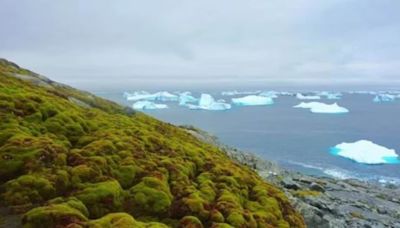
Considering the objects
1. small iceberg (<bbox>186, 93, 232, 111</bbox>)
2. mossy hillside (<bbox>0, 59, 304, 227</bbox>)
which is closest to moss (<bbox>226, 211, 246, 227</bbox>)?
mossy hillside (<bbox>0, 59, 304, 227</bbox>)

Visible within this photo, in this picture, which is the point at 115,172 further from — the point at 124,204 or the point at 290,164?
the point at 290,164

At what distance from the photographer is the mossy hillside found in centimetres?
1047

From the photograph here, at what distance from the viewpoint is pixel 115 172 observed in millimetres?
12516

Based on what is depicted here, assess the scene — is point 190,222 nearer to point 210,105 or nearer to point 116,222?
point 116,222

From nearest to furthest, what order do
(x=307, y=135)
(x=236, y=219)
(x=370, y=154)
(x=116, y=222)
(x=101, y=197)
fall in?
(x=116, y=222), (x=101, y=197), (x=236, y=219), (x=370, y=154), (x=307, y=135)

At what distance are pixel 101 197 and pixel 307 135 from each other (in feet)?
352

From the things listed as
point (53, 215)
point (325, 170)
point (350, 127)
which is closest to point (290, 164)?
point (325, 170)

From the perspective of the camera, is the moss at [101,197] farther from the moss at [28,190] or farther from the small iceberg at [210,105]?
the small iceberg at [210,105]

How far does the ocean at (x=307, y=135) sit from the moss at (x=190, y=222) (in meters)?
63.1

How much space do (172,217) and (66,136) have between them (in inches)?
209

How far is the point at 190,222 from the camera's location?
11.2 m

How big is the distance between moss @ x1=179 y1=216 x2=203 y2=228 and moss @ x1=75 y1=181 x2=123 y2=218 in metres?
1.78

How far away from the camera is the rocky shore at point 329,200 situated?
21431mm

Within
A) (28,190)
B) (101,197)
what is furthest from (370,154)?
(28,190)
